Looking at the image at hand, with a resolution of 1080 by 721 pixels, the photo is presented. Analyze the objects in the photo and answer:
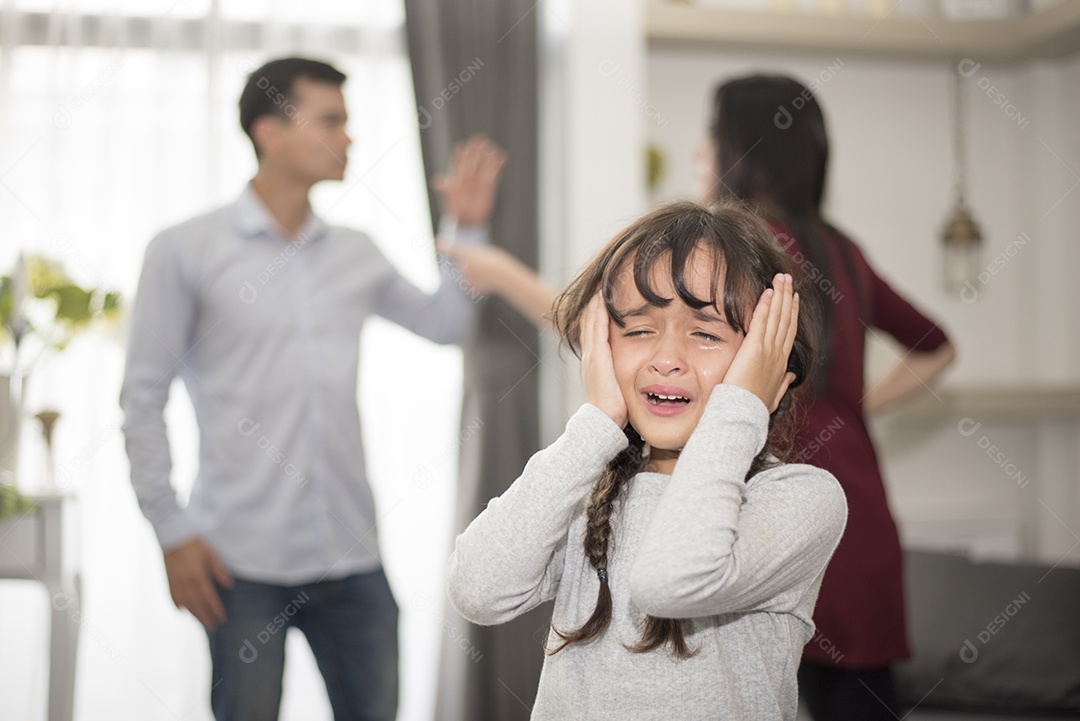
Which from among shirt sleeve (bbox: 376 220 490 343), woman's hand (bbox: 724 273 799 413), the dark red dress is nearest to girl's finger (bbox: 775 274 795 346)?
woman's hand (bbox: 724 273 799 413)

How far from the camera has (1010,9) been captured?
3.34 meters

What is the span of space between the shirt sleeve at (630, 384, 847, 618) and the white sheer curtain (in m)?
1.76

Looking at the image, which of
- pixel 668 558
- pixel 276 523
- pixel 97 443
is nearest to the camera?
pixel 668 558

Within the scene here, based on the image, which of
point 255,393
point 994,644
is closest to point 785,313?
point 255,393

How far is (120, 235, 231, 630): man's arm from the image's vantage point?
1.79 metres

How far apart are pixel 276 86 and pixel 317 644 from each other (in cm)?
112

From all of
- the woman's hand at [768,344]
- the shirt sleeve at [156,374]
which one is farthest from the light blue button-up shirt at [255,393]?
the woman's hand at [768,344]

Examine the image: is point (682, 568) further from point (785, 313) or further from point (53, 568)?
point (53, 568)

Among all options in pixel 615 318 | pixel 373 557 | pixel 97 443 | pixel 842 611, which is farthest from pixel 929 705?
pixel 97 443

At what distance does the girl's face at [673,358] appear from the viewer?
1016 mm

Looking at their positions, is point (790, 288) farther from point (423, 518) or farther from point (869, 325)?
point (423, 518)

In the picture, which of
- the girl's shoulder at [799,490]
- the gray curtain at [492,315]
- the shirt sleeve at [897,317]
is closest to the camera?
the girl's shoulder at [799,490]

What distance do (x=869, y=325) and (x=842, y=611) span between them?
1.75ft

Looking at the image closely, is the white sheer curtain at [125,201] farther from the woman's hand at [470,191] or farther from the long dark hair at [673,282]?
the long dark hair at [673,282]
